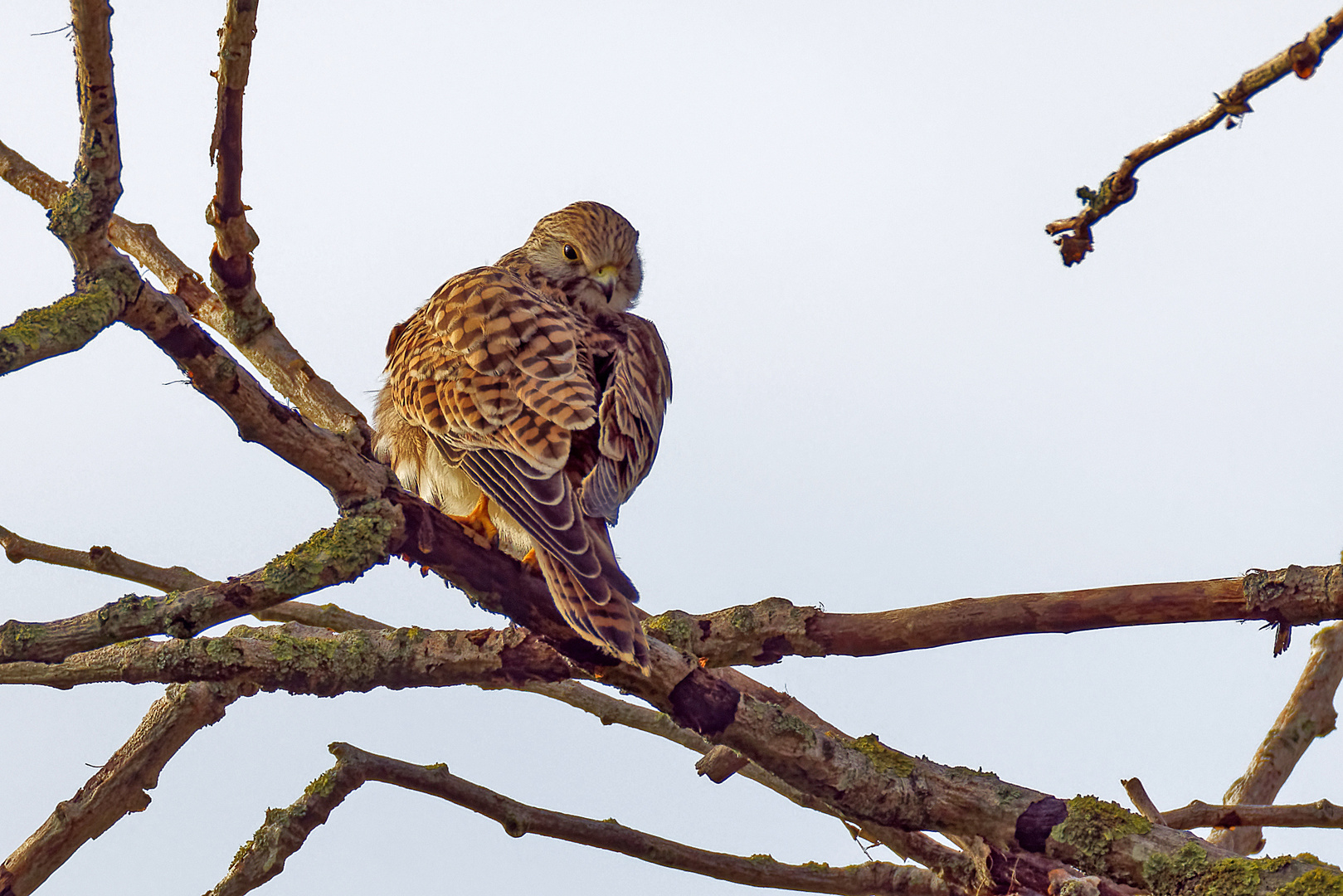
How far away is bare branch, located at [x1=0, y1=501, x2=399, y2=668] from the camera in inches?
110

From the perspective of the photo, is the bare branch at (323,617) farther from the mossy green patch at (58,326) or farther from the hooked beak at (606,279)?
the mossy green patch at (58,326)

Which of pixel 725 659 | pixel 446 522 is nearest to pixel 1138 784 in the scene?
pixel 725 659

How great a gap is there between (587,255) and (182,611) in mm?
3029

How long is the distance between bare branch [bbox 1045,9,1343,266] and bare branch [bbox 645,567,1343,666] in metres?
1.09

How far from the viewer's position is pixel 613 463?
3.89m

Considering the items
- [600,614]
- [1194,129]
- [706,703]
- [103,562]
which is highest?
[1194,129]

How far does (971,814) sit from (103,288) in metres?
2.42

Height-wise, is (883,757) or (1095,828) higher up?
(883,757)

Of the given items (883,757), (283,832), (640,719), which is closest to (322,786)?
(283,832)

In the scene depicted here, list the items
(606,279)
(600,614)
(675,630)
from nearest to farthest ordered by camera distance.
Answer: (600,614) → (675,630) → (606,279)

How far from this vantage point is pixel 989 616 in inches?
141

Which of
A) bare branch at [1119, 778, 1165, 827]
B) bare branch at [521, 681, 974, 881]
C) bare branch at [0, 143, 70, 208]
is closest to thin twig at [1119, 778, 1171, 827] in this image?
bare branch at [1119, 778, 1165, 827]

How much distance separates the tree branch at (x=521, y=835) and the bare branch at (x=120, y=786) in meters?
0.63

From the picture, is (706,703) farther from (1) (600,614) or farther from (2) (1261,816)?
(2) (1261,816)
